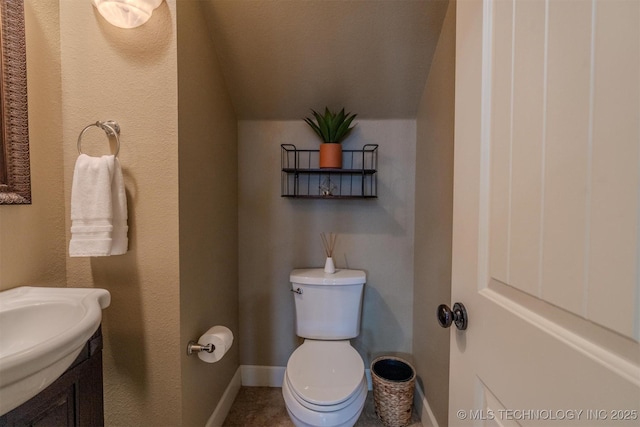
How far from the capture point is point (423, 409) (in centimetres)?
143

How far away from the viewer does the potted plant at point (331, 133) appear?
1.53 meters

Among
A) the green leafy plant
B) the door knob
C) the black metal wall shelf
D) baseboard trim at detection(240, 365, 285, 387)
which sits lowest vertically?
baseboard trim at detection(240, 365, 285, 387)

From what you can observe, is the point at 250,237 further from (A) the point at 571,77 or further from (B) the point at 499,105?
(A) the point at 571,77

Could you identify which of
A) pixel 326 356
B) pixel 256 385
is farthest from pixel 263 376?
pixel 326 356

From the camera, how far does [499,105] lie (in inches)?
20.1

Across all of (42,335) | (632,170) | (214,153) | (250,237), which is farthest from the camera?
(250,237)

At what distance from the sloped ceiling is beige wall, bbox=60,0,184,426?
0.38 metres

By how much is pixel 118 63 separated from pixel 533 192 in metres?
1.34

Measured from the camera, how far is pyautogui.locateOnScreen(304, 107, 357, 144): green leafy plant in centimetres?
153

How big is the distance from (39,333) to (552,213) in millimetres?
1277

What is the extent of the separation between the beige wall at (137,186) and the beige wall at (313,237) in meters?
0.72

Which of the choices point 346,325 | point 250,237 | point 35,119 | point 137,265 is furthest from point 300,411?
point 35,119

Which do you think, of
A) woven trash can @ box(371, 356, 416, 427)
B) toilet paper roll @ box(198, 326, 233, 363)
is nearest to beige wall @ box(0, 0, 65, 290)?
toilet paper roll @ box(198, 326, 233, 363)

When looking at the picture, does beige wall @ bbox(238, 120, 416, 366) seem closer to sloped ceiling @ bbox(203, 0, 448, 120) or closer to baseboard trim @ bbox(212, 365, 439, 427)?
baseboard trim @ bbox(212, 365, 439, 427)
